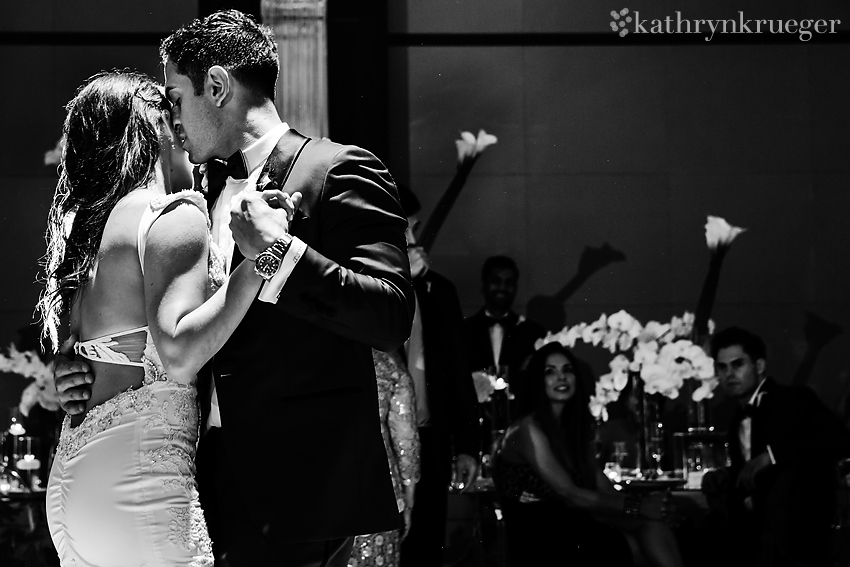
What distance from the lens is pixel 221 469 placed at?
1968 mm

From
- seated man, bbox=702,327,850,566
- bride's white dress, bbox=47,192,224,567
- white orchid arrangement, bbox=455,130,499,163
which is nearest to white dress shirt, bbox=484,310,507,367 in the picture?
white orchid arrangement, bbox=455,130,499,163

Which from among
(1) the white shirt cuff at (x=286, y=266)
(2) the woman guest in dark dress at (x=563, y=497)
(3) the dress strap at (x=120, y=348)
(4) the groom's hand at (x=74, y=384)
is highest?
(1) the white shirt cuff at (x=286, y=266)

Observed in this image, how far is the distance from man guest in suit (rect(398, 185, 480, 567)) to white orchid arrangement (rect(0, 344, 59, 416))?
60.9 inches

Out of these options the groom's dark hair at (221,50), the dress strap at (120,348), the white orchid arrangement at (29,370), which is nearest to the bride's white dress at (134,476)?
the dress strap at (120,348)

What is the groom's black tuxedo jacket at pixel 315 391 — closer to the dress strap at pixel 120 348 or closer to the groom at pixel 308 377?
the groom at pixel 308 377

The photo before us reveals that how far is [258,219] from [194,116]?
14.4 inches

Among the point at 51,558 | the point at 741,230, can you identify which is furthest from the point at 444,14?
the point at 51,558

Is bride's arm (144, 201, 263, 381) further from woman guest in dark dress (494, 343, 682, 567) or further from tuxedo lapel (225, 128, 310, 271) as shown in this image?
woman guest in dark dress (494, 343, 682, 567)

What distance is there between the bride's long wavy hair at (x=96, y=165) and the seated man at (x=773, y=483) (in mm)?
3068

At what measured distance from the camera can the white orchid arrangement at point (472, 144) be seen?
4.80 metres

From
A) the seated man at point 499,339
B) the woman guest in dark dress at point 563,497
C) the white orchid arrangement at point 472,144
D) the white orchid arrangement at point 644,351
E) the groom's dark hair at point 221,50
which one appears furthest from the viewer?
the white orchid arrangement at point 472,144

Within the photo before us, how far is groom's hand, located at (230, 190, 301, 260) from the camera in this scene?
5.61 feet

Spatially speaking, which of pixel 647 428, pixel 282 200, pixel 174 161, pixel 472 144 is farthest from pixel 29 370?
pixel 282 200

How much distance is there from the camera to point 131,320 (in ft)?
6.47
